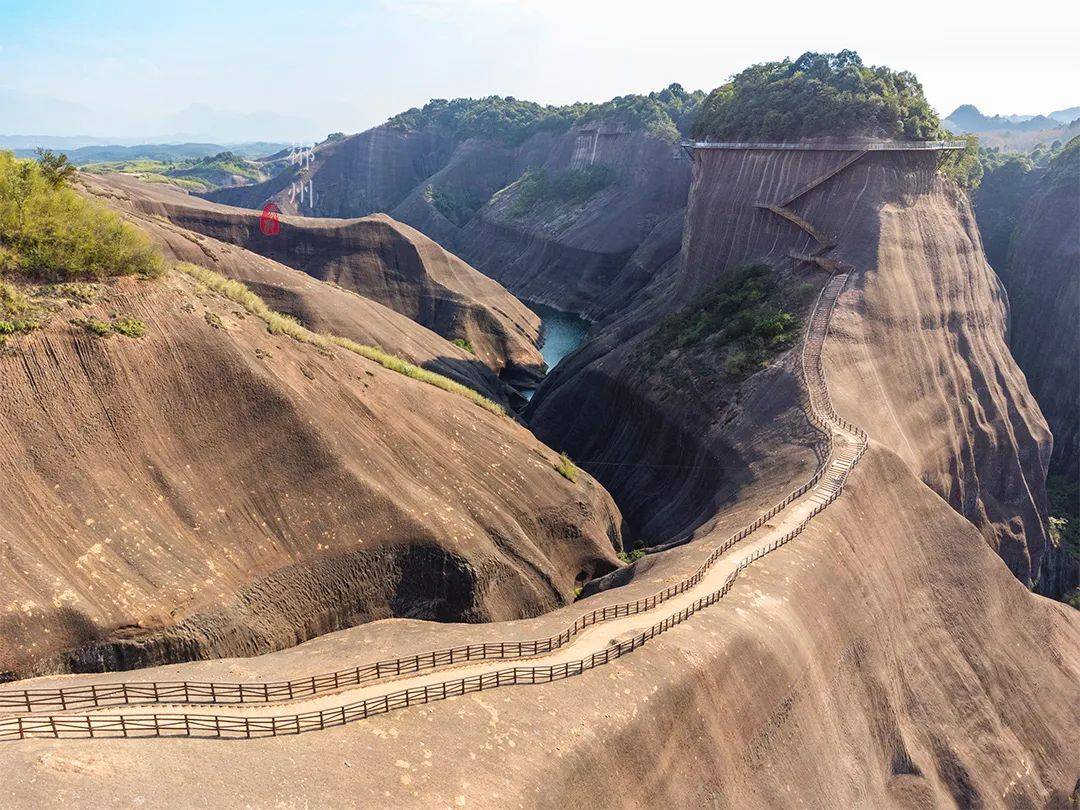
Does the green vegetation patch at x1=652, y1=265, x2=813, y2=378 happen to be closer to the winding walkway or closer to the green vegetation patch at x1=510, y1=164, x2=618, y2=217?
the winding walkway

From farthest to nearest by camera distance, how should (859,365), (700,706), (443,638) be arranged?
Result: (859,365) → (443,638) → (700,706)

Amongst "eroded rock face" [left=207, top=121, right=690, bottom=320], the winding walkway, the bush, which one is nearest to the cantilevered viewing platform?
"eroded rock face" [left=207, top=121, right=690, bottom=320]

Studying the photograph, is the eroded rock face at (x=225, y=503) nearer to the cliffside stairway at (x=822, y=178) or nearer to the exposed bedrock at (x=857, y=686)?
the exposed bedrock at (x=857, y=686)

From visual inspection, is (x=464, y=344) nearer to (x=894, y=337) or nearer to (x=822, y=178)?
(x=822, y=178)

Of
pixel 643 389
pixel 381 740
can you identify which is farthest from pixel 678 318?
pixel 381 740

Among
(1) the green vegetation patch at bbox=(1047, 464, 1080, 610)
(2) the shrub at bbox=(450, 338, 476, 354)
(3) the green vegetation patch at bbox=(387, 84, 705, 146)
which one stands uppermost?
(3) the green vegetation patch at bbox=(387, 84, 705, 146)

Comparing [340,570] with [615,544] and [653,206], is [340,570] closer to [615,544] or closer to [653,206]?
[615,544]

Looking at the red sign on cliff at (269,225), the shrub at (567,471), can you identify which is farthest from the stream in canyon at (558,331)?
the shrub at (567,471)
